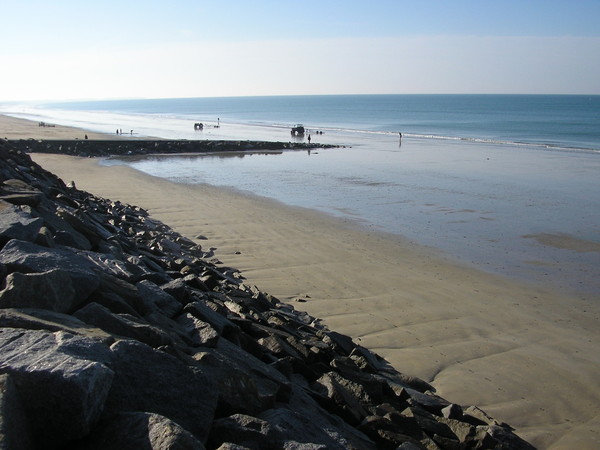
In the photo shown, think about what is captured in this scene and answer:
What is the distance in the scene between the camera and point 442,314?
887 centimetres

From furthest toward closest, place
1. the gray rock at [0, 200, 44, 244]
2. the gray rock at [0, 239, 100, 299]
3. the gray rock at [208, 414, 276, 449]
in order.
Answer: the gray rock at [0, 200, 44, 244]
the gray rock at [0, 239, 100, 299]
the gray rock at [208, 414, 276, 449]

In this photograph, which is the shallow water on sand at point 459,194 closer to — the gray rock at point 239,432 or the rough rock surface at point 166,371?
the rough rock surface at point 166,371

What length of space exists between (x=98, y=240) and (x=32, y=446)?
488 centimetres

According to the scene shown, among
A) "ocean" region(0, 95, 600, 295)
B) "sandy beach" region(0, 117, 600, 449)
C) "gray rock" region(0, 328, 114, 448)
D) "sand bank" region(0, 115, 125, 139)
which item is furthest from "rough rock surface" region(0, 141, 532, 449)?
"sand bank" region(0, 115, 125, 139)

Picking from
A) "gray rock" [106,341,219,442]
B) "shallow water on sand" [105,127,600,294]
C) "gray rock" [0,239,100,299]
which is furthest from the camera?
"shallow water on sand" [105,127,600,294]

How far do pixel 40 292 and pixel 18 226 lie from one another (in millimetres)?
1801

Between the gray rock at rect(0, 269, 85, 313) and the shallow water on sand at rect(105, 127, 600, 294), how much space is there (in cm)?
952

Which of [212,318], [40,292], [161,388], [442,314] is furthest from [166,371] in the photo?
[442,314]

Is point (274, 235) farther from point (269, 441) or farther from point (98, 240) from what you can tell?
point (269, 441)

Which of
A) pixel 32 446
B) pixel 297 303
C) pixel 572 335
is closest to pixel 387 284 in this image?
pixel 297 303

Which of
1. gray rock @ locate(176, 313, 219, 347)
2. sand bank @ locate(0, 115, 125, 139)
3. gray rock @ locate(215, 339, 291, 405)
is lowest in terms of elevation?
gray rock @ locate(215, 339, 291, 405)

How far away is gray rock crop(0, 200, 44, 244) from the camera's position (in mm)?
5051

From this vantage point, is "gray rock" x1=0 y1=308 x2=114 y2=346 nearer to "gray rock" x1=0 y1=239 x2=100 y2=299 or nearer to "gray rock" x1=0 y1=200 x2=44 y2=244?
"gray rock" x1=0 y1=239 x2=100 y2=299

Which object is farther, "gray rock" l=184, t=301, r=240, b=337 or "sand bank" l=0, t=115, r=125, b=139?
"sand bank" l=0, t=115, r=125, b=139
